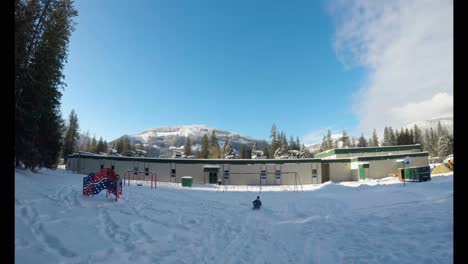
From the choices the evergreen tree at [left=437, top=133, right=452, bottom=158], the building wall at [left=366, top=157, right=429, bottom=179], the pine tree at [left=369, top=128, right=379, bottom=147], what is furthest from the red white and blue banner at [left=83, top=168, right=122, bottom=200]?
the pine tree at [left=369, top=128, right=379, bottom=147]

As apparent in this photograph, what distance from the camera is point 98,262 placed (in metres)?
5.36

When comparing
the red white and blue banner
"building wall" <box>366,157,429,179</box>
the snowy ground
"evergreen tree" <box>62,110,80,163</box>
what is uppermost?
"evergreen tree" <box>62,110,80,163</box>

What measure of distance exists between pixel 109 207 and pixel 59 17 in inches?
701

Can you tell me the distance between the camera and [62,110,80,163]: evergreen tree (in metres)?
66.1

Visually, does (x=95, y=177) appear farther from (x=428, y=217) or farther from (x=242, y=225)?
(x=428, y=217)

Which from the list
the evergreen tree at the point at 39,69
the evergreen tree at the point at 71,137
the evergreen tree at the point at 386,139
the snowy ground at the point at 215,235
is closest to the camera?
the snowy ground at the point at 215,235

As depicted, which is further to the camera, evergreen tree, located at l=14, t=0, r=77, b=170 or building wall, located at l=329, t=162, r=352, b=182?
building wall, located at l=329, t=162, r=352, b=182

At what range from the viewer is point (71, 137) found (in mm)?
67875

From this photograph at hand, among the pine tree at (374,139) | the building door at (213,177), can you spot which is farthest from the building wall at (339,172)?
the pine tree at (374,139)

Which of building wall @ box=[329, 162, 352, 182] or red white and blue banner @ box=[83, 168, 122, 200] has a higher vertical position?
red white and blue banner @ box=[83, 168, 122, 200]

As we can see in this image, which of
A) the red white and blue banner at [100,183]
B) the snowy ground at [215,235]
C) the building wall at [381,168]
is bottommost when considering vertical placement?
the building wall at [381,168]

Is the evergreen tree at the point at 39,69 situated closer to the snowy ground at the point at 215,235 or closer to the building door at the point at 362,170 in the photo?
the snowy ground at the point at 215,235

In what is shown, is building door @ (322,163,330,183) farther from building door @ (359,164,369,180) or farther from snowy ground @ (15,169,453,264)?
snowy ground @ (15,169,453,264)

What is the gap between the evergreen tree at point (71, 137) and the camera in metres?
66.1
